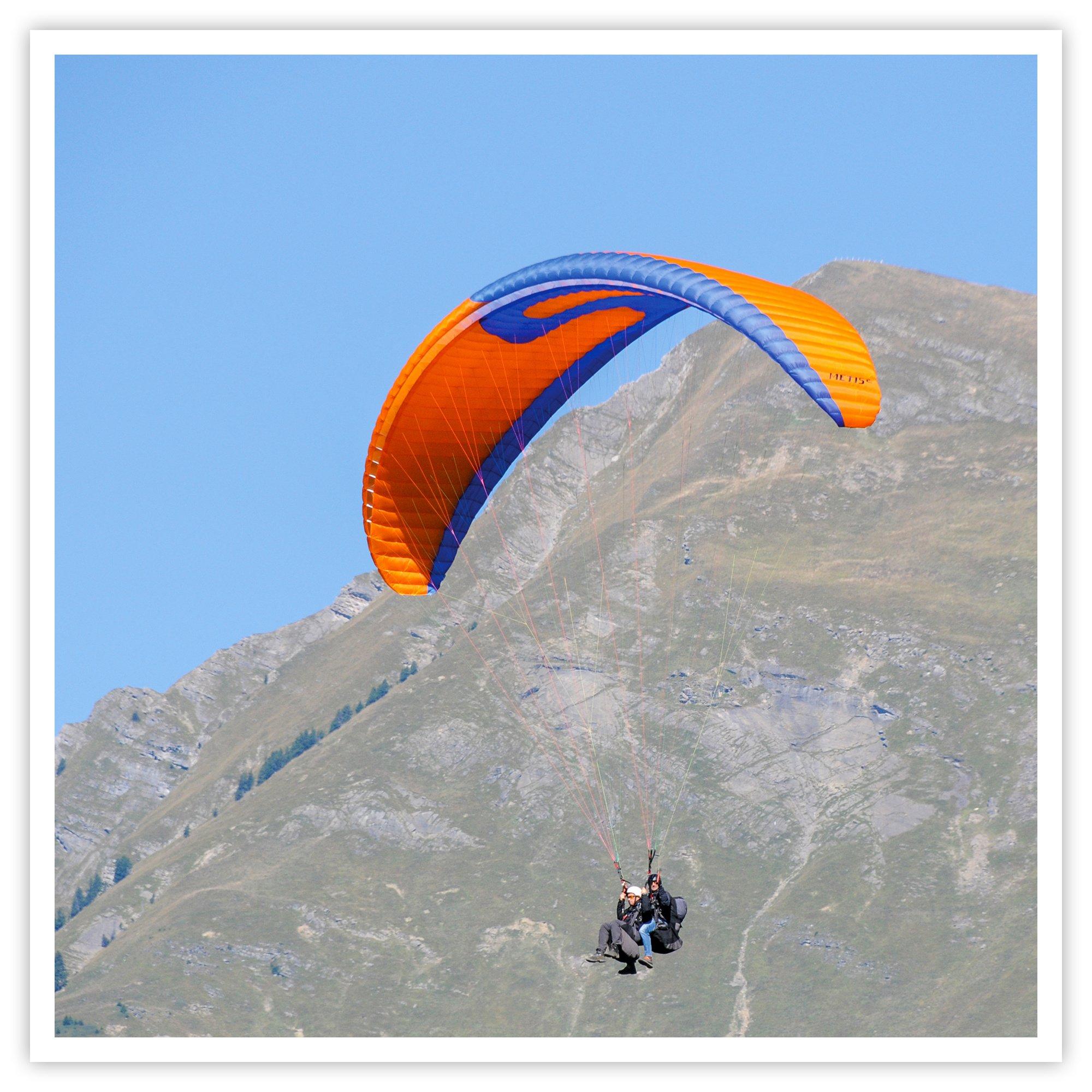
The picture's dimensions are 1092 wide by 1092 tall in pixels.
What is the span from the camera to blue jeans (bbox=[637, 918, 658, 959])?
31562mm

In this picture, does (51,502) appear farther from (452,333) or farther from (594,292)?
(594,292)

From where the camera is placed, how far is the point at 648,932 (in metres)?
31.6

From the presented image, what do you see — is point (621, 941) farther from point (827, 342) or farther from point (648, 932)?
point (827, 342)

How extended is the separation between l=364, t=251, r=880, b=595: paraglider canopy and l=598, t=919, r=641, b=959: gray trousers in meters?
9.28

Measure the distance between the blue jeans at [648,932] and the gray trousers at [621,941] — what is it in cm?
12

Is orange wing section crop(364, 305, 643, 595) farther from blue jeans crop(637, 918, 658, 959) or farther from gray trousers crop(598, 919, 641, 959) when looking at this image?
blue jeans crop(637, 918, 658, 959)

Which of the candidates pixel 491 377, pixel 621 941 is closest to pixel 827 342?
pixel 491 377

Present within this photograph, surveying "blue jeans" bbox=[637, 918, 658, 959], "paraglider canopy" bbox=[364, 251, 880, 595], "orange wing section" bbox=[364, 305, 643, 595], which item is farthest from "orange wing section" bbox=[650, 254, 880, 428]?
"blue jeans" bbox=[637, 918, 658, 959]

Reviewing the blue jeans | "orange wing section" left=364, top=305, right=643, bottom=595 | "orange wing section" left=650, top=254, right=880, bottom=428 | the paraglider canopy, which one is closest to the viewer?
"orange wing section" left=650, top=254, right=880, bottom=428

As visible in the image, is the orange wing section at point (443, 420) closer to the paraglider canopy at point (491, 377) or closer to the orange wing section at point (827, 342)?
the paraglider canopy at point (491, 377)

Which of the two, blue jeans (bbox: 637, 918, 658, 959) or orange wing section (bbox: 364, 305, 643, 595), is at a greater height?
orange wing section (bbox: 364, 305, 643, 595)
